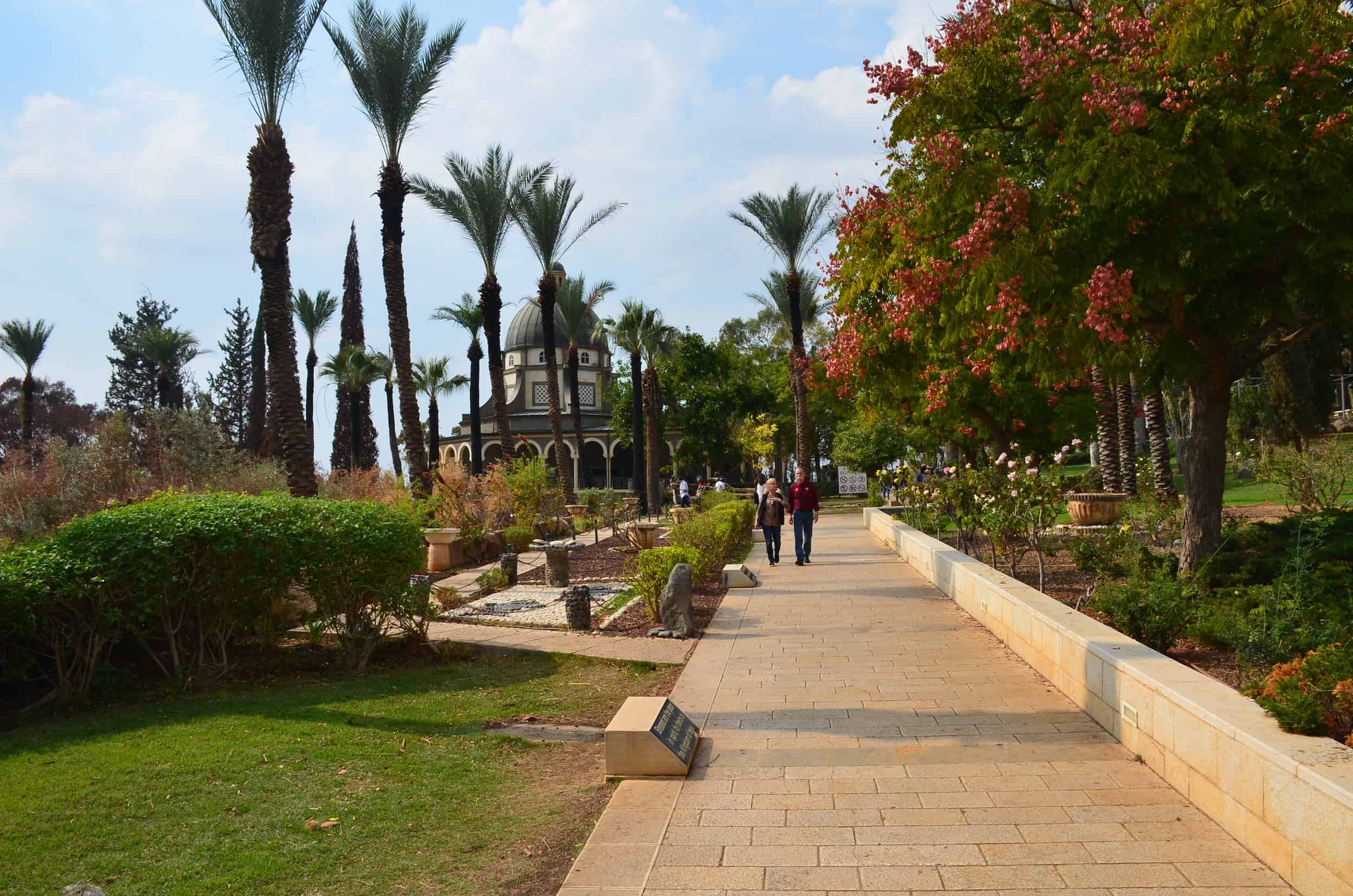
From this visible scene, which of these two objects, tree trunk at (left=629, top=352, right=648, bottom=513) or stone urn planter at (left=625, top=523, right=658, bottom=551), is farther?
tree trunk at (left=629, top=352, right=648, bottom=513)

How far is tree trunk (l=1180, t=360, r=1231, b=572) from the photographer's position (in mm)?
9812

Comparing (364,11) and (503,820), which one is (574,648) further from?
(364,11)

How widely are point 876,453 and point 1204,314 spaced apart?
2766 centimetres

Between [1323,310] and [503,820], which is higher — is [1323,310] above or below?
above

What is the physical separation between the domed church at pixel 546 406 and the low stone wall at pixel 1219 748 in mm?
55755

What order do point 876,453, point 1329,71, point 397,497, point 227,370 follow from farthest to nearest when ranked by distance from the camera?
1. point 227,370
2. point 876,453
3. point 397,497
4. point 1329,71

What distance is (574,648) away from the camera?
29.7 feet

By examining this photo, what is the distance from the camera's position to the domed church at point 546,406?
63.5 metres

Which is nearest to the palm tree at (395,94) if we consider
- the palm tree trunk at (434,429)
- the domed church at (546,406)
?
the palm tree trunk at (434,429)

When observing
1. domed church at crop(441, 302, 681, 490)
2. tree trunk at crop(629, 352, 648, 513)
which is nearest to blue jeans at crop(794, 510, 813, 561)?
tree trunk at crop(629, 352, 648, 513)

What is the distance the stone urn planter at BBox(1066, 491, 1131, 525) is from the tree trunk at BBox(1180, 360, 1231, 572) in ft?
35.8

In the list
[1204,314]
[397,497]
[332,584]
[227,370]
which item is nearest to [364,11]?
[397,497]

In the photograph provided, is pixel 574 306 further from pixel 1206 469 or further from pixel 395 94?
pixel 1206 469

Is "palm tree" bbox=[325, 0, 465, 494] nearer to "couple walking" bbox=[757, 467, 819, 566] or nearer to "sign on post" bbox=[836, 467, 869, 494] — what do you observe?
"couple walking" bbox=[757, 467, 819, 566]
